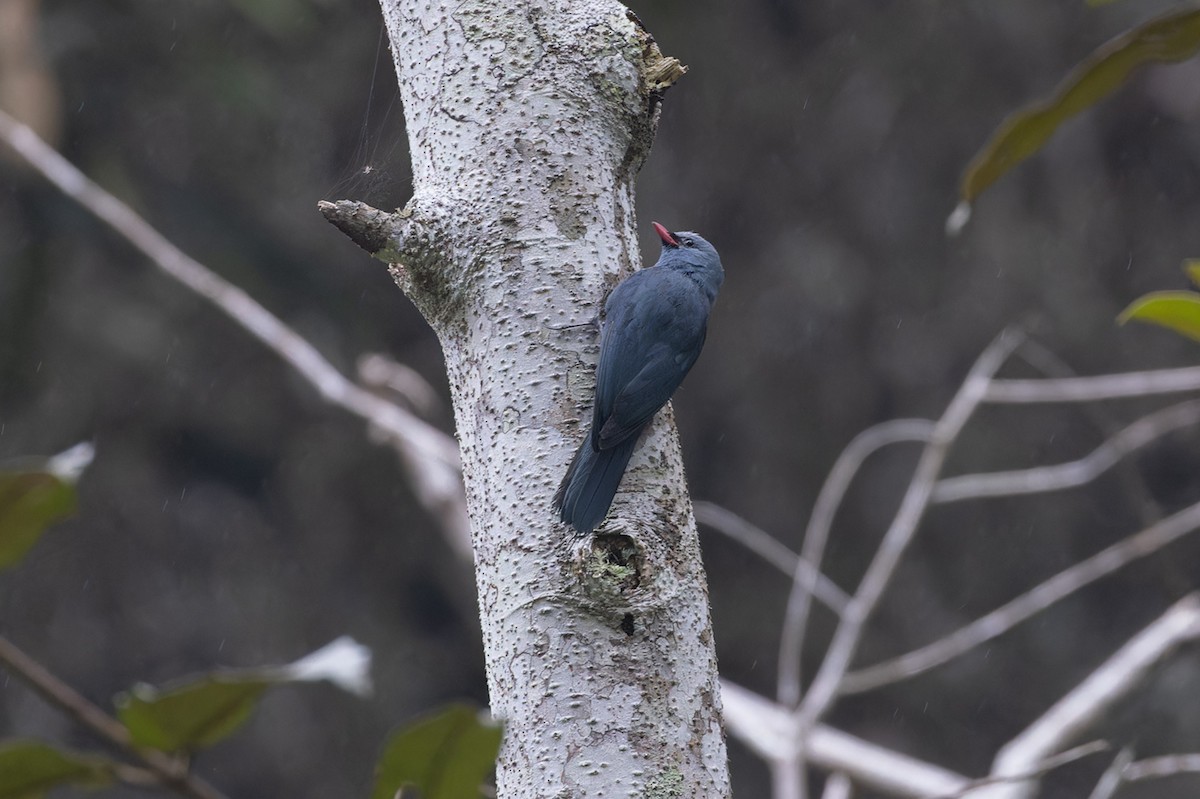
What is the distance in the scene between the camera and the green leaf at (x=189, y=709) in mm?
676

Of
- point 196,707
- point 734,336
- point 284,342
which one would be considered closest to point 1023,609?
point 284,342

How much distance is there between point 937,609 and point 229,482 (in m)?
3.85

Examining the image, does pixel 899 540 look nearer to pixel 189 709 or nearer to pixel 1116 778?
pixel 1116 778

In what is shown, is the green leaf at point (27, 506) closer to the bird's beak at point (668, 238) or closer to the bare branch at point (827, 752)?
the bird's beak at point (668, 238)

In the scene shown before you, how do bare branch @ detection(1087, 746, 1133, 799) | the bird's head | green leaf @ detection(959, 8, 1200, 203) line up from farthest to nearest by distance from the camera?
1. the bird's head
2. bare branch @ detection(1087, 746, 1133, 799)
3. green leaf @ detection(959, 8, 1200, 203)

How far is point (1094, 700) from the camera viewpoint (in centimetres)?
236

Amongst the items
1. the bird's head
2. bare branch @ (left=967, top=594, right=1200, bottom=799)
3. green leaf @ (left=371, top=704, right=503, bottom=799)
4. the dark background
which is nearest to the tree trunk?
green leaf @ (left=371, top=704, right=503, bottom=799)

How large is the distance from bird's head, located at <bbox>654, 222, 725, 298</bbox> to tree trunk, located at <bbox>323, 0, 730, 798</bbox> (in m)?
0.61

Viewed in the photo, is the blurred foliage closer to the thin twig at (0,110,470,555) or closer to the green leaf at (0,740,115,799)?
the green leaf at (0,740,115,799)

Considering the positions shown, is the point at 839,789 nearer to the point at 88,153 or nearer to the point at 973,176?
the point at 973,176

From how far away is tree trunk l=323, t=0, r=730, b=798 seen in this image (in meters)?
1.14

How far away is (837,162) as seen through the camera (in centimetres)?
636

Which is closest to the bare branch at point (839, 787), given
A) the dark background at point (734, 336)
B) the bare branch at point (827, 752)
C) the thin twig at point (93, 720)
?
the bare branch at point (827, 752)

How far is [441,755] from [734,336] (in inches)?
227
